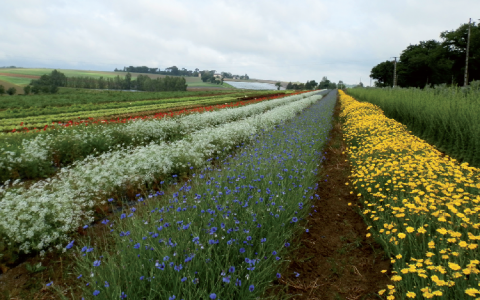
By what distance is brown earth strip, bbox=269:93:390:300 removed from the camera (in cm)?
300

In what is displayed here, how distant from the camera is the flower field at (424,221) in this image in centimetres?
233

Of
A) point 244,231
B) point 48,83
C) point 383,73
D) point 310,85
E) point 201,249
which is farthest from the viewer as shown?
point 310,85

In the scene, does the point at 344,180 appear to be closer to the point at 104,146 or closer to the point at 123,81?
the point at 104,146

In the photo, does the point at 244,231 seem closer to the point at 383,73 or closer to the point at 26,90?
the point at 26,90

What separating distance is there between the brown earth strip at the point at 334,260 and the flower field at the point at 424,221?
200mm

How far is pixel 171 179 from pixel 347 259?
4.13 metres

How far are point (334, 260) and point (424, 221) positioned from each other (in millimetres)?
1223

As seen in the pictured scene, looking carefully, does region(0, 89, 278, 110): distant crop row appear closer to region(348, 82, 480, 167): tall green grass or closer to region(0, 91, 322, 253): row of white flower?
region(0, 91, 322, 253): row of white flower

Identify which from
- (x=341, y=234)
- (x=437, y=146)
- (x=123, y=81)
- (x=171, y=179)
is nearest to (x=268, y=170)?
(x=341, y=234)

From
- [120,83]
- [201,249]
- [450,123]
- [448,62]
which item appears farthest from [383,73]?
[201,249]

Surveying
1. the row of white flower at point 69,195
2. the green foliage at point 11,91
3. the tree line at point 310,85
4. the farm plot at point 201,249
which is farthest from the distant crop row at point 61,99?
the tree line at point 310,85

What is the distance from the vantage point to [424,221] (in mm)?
3344

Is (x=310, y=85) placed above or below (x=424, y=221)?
above

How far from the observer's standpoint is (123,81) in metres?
78.7
